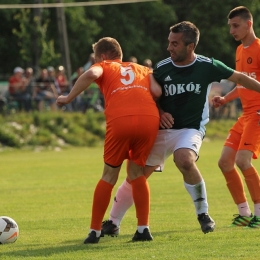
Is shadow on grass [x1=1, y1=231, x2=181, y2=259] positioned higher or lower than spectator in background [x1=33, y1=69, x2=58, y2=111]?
higher

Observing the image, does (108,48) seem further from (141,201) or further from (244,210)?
(244,210)

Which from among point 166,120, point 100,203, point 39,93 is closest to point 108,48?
point 166,120

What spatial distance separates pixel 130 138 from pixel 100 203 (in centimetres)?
70

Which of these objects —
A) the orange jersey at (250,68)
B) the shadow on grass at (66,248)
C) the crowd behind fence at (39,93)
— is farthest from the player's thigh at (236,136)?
the crowd behind fence at (39,93)

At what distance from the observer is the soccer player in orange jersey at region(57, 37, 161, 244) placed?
8.02 m

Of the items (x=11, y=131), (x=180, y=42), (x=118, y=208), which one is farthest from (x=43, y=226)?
(x=11, y=131)

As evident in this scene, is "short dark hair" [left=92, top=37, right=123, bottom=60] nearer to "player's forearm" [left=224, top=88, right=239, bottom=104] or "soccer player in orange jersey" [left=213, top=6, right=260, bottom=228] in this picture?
"soccer player in orange jersey" [left=213, top=6, right=260, bottom=228]

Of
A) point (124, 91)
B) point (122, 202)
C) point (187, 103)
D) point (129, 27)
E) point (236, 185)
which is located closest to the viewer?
point (124, 91)

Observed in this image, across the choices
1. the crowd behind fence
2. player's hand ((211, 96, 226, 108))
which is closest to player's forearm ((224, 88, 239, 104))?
player's hand ((211, 96, 226, 108))

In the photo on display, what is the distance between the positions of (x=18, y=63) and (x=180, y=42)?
119ft

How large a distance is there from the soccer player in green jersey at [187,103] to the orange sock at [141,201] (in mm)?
414

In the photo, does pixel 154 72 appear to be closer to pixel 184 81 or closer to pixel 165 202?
pixel 184 81

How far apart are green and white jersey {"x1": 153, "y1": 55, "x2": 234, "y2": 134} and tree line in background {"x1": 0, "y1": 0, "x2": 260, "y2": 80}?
2990 cm

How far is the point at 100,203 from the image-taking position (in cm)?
814
